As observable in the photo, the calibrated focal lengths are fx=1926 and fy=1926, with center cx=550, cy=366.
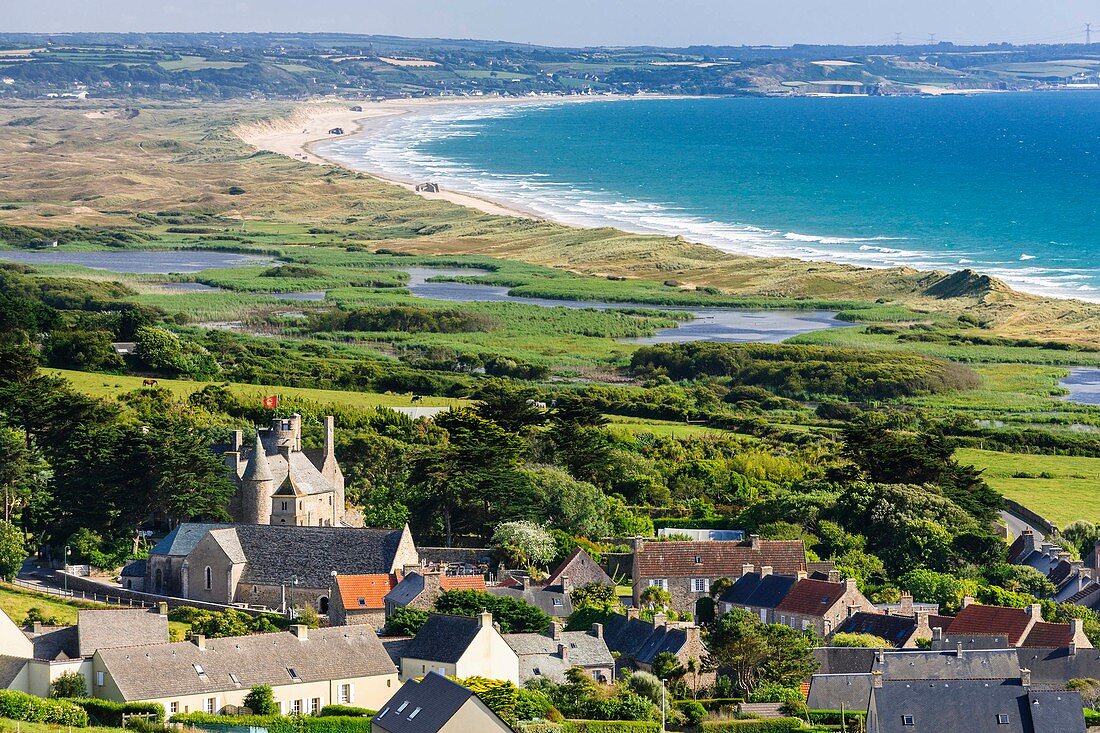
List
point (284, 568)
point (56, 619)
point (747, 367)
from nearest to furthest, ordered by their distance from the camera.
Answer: point (56, 619) < point (284, 568) < point (747, 367)

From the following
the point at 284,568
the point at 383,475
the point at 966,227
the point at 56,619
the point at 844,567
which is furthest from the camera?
the point at 966,227

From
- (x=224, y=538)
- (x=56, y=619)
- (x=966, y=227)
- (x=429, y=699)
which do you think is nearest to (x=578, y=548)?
(x=224, y=538)

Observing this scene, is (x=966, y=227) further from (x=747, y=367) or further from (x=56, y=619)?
(x=56, y=619)

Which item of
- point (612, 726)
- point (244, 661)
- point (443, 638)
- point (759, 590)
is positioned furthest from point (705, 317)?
point (612, 726)

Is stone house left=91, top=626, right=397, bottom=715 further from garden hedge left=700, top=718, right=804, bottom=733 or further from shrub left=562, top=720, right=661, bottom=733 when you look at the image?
garden hedge left=700, top=718, right=804, bottom=733

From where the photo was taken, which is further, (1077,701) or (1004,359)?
(1004,359)

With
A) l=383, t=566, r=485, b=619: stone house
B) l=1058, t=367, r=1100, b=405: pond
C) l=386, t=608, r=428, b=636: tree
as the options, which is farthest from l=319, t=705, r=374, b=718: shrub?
l=1058, t=367, r=1100, b=405: pond

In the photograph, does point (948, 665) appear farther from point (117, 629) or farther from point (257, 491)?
point (257, 491)
